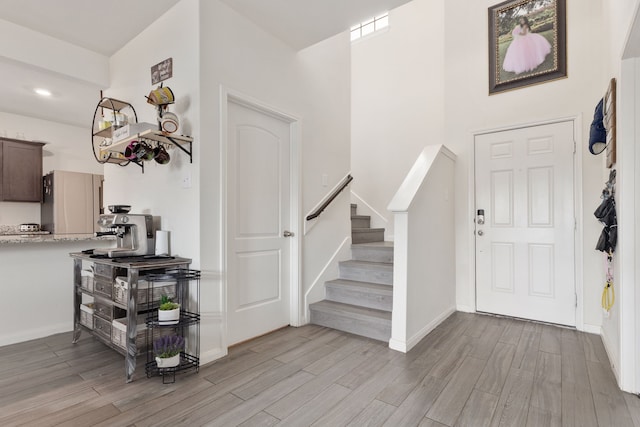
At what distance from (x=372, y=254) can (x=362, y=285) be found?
1.59ft

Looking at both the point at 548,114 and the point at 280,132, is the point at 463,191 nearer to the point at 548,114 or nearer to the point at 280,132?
the point at 548,114

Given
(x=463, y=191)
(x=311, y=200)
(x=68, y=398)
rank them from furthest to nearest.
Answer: (x=463, y=191), (x=311, y=200), (x=68, y=398)

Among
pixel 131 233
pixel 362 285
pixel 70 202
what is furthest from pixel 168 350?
pixel 70 202

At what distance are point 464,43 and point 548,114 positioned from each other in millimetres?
1275

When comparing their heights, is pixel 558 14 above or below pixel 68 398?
above

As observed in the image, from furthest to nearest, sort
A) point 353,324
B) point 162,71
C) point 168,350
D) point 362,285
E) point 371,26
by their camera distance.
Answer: point 371,26
point 362,285
point 353,324
point 162,71
point 168,350

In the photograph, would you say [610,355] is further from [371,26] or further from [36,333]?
[371,26]

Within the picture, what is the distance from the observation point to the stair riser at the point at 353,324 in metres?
2.82

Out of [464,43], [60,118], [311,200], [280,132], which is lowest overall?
[311,200]

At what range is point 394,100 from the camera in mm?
5047

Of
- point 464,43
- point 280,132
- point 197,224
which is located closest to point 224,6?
point 280,132

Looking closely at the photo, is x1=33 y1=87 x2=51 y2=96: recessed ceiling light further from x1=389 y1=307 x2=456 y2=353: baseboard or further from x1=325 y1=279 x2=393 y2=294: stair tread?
x1=389 y1=307 x2=456 y2=353: baseboard

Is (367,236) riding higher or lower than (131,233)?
lower

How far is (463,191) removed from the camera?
3.80m
